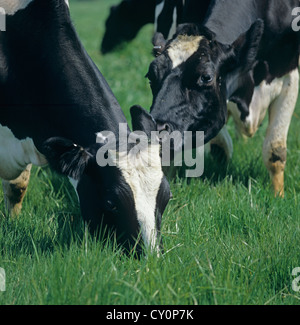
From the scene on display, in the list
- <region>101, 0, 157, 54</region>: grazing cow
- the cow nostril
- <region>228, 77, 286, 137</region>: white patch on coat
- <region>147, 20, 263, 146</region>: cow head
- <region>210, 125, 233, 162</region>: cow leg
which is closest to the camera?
the cow nostril

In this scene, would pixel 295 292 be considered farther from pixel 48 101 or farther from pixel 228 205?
pixel 48 101

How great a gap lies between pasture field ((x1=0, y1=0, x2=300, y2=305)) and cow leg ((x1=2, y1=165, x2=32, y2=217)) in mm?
82

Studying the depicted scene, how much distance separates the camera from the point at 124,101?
7910 millimetres

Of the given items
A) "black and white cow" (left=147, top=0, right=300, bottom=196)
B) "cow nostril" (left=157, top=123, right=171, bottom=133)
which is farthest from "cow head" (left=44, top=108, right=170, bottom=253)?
"black and white cow" (left=147, top=0, right=300, bottom=196)

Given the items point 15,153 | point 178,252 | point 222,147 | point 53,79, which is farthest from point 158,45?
point 178,252

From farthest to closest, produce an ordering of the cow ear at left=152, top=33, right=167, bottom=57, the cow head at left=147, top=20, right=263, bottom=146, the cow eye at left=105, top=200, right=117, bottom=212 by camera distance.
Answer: the cow ear at left=152, top=33, right=167, bottom=57
the cow head at left=147, top=20, right=263, bottom=146
the cow eye at left=105, top=200, right=117, bottom=212

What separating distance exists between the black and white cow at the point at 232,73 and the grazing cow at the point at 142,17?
2.05 feet

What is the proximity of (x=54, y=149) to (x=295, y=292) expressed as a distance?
61.7 inches

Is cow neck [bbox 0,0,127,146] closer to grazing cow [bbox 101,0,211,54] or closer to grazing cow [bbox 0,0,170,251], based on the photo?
grazing cow [bbox 0,0,170,251]

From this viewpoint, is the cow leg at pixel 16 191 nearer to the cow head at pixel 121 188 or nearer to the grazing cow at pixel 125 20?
the cow head at pixel 121 188

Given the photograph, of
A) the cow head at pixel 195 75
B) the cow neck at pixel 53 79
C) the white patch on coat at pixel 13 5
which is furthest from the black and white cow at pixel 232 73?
the white patch on coat at pixel 13 5

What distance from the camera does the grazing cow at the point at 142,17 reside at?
225 inches

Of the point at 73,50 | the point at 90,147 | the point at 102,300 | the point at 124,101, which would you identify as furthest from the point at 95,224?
the point at 124,101

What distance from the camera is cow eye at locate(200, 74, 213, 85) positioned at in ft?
14.2
